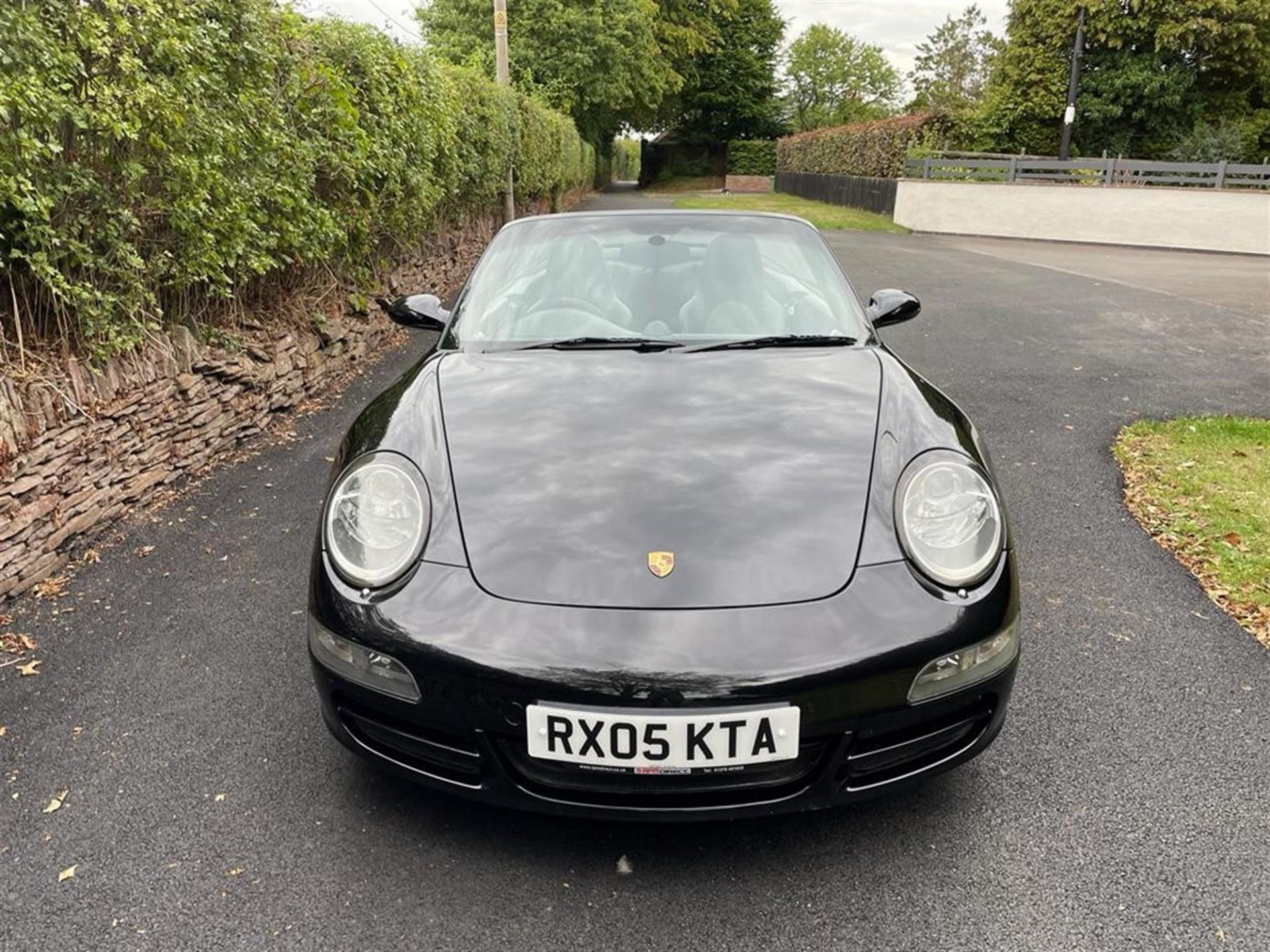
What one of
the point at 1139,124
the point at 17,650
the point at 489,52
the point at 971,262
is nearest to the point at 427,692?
the point at 17,650

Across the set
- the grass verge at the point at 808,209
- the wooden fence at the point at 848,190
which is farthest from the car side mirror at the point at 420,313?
→ the wooden fence at the point at 848,190

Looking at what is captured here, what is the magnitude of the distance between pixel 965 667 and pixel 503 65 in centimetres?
1771

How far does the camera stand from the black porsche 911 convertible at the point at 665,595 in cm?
178

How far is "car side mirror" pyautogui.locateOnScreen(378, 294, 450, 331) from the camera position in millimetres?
3439

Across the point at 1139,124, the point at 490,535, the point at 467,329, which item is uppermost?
the point at 1139,124

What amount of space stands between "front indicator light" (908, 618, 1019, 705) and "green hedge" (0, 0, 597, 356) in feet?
10.3

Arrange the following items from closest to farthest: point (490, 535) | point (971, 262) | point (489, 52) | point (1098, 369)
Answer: point (490, 535)
point (1098, 369)
point (971, 262)
point (489, 52)

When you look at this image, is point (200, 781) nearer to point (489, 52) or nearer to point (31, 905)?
point (31, 905)

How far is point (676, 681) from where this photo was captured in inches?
69.0

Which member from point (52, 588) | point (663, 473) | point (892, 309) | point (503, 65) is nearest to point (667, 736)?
point (663, 473)

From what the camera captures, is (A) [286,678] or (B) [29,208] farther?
(B) [29,208]

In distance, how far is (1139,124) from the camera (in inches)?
1206

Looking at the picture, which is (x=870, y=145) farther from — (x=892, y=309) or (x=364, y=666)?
(x=364, y=666)

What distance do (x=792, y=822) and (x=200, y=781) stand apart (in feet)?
4.96
